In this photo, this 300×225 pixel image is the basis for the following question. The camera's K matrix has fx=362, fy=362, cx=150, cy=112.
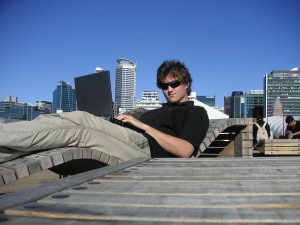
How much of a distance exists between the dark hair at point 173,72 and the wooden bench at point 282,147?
540cm

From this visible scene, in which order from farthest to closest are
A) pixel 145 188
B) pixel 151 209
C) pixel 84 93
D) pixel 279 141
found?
1. pixel 279 141
2. pixel 84 93
3. pixel 145 188
4. pixel 151 209

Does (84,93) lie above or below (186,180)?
above

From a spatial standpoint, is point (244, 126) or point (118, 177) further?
point (244, 126)

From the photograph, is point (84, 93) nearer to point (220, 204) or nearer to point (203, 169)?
point (203, 169)

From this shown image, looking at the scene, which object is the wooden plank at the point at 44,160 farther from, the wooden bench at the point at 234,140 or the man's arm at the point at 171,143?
the wooden bench at the point at 234,140

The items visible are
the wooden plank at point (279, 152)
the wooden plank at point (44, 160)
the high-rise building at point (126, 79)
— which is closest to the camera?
the wooden plank at point (44, 160)

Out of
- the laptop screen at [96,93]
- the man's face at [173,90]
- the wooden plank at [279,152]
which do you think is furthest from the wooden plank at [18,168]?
the wooden plank at [279,152]

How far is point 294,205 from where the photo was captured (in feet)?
3.26

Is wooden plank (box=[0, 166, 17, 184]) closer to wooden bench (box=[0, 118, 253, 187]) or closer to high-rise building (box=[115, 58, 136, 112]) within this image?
wooden bench (box=[0, 118, 253, 187])

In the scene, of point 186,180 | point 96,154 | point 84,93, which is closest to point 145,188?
point 186,180

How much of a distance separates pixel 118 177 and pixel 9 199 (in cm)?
58

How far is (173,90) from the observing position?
12.2ft

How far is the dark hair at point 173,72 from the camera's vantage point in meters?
3.81

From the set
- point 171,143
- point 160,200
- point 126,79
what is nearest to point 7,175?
point 171,143
